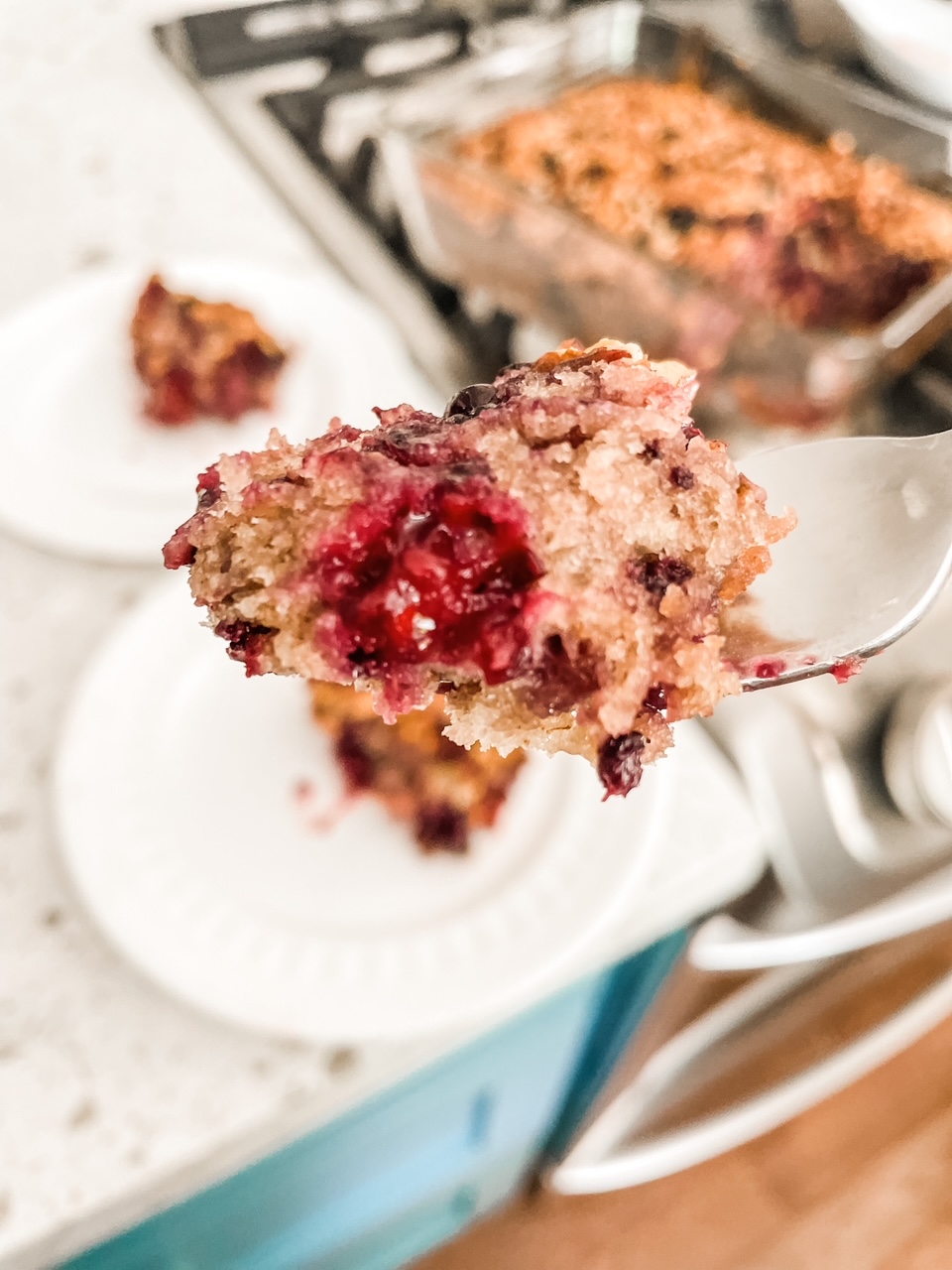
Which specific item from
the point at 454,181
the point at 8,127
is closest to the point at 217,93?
the point at 8,127

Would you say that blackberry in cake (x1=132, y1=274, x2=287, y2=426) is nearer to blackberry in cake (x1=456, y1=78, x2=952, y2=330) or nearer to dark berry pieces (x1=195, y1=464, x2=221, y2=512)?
blackberry in cake (x1=456, y1=78, x2=952, y2=330)

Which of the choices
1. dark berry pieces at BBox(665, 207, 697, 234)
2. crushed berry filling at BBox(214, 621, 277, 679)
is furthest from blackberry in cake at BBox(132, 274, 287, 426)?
crushed berry filling at BBox(214, 621, 277, 679)

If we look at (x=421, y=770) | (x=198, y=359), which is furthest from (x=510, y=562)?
(x=198, y=359)

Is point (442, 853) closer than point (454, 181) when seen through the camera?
Yes

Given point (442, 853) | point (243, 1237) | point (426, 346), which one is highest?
point (426, 346)

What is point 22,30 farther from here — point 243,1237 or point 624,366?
point 243,1237

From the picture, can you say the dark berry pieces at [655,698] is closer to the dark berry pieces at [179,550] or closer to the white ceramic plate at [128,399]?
the dark berry pieces at [179,550]

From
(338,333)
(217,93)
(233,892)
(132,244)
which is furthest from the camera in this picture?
(217,93)

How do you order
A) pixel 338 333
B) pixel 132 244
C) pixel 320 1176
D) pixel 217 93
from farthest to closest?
pixel 217 93 < pixel 132 244 < pixel 338 333 < pixel 320 1176
